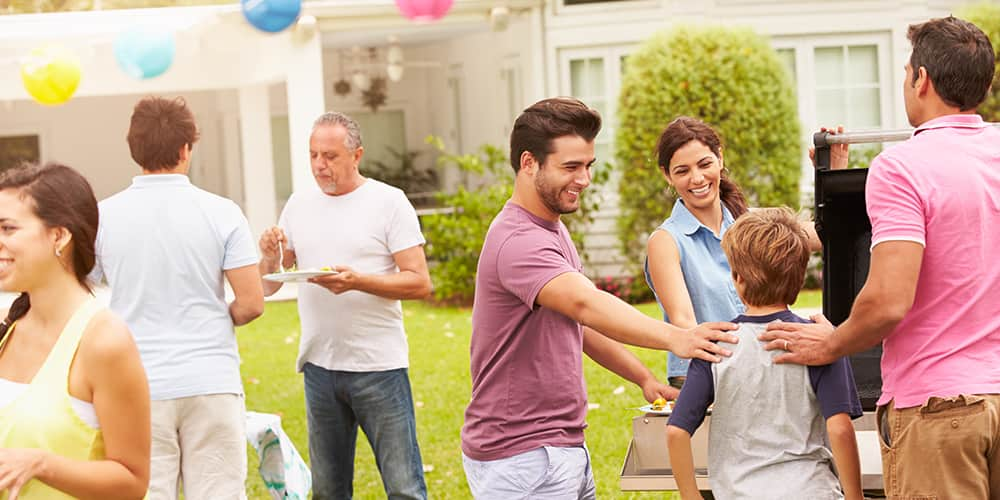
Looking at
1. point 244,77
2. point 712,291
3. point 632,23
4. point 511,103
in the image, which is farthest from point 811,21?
A: point 712,291

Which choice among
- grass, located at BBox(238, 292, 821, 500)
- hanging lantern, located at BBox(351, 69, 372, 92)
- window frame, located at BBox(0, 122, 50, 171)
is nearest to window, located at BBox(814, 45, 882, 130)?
grass, located at BBox(238, 292, 821, 500)

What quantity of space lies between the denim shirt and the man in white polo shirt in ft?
5.01

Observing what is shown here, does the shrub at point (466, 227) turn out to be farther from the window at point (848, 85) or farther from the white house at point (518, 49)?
the window at point (848, 85)

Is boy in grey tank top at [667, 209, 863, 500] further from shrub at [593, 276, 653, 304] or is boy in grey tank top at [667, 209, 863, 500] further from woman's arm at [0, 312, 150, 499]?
shrub at [593, 276, 653, 304]

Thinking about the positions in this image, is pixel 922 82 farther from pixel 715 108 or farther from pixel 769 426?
pixel 715 108

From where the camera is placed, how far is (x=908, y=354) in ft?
9.95

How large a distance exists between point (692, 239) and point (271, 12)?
7.85 metres

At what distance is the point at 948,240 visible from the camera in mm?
2959

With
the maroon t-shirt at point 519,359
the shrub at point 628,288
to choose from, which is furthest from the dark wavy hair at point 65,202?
the shrub at point 628,288

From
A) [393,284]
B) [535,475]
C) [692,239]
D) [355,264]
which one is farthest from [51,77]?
[535,475]

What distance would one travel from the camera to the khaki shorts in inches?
116

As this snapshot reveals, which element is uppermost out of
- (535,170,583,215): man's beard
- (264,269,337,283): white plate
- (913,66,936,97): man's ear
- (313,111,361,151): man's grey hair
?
(313,111,361,151): man's grey hair

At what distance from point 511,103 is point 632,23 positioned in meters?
2.39

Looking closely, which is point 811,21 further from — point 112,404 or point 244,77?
point 112,404
